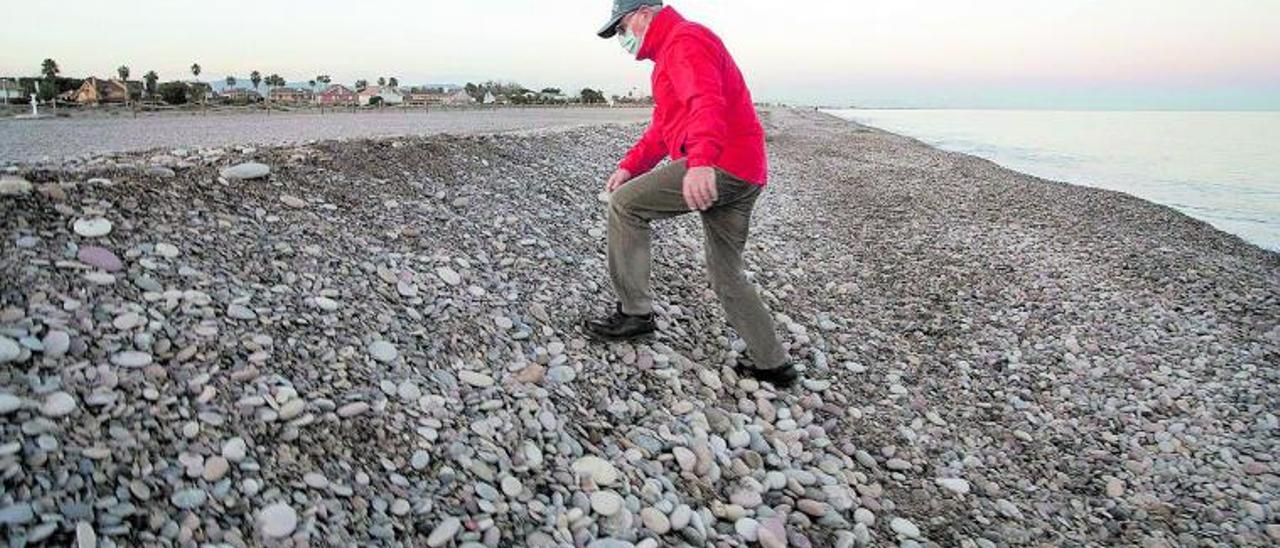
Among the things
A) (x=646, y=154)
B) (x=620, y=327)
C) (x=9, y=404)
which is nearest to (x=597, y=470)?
(x=620, y=327)

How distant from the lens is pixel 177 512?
295 centimetres

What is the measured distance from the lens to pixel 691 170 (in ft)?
13.5

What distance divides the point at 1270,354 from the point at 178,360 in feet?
30.6

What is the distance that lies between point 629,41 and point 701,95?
2.63 ft

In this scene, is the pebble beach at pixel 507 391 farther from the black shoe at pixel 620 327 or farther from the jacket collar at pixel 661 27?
the jacket collar at pixel 661 27

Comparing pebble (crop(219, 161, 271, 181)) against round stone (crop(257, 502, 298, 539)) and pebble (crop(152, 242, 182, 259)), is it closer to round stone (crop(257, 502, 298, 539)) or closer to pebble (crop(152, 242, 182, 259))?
pebble (crop(152, 242, 182, 259))

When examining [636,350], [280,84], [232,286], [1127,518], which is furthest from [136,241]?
[280,84]

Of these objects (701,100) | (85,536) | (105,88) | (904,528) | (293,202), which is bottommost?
(904,528)

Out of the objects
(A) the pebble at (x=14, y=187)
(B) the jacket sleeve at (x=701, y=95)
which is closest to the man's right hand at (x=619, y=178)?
(B) the jacket sleeve at (x=701, y=95)

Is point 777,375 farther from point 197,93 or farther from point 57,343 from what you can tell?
point 197,93

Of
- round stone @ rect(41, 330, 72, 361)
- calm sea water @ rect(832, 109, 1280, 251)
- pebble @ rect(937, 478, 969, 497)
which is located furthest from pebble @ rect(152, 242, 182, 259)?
calm sea water @ rect(832, 109, 1280, 251)

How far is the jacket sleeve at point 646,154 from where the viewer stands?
4887mm

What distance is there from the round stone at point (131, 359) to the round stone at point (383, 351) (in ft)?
3.83

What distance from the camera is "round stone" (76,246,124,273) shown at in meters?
4.44
